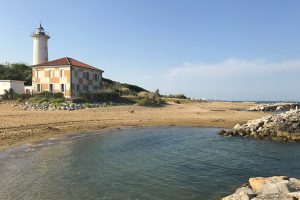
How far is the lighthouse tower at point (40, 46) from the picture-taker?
62906 millimetres

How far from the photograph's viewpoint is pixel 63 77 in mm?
48188

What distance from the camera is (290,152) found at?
19828mm

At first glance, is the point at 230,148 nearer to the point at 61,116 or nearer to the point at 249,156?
the point at 249,156

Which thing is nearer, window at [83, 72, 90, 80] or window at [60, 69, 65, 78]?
window at [60, 69, 65, 78]

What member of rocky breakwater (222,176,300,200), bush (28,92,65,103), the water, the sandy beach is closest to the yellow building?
bush (28,92,65,103)

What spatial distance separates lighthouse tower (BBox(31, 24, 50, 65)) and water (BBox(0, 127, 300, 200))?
142 ft

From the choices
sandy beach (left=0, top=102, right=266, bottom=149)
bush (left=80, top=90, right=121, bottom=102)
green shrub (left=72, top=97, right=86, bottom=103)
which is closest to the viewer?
sandy beach (left=0, top=102, right=266, bottom=149)

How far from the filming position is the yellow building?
47.8 metres

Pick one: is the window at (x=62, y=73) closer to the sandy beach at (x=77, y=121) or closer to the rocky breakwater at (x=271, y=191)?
the sandy beach at (x=77, y=121)

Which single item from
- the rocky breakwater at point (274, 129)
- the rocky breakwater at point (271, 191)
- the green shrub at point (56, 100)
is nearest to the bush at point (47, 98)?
the green shrub at point (56, 100)

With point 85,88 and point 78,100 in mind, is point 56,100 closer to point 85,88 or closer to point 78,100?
point 78,100

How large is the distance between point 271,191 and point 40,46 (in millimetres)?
60764

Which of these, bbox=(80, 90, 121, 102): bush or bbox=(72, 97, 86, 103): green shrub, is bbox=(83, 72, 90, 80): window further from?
bbox=(72, 97, 86, 103): green shrub

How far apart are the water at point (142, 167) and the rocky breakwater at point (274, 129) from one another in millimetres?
2083
